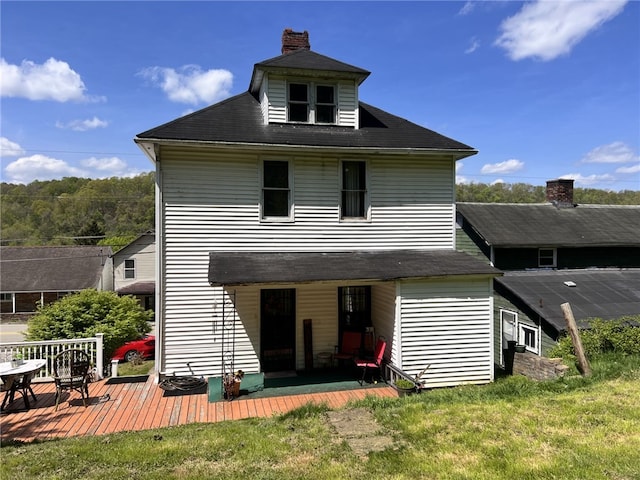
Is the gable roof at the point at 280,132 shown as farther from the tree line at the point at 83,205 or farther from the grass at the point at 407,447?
the tree line at the point at 83,205

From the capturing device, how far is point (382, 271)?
30.3 feet

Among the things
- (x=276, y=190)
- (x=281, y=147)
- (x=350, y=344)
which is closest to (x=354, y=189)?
(x=276, y=190)

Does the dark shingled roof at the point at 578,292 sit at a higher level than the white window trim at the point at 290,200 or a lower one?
lower

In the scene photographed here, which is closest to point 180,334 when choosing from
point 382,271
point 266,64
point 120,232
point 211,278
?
point 211,278

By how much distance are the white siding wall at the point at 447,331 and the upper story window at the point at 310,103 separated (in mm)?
5470

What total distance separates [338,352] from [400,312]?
248 centimetres

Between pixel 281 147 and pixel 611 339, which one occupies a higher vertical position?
pixel 281 147

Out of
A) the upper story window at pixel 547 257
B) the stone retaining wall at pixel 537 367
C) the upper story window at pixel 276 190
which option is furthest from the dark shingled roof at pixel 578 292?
the upper story window at pixel 276 190

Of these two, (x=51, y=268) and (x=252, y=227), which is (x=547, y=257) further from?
(x=51, y=268)

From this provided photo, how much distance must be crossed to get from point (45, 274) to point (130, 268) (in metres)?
9.05

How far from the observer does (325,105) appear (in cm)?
1119

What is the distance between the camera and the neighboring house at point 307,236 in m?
9.34

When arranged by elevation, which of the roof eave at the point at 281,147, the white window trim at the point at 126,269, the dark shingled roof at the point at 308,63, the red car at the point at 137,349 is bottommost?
the red car at the point at 137,349

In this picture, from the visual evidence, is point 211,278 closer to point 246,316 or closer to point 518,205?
point 246,316
